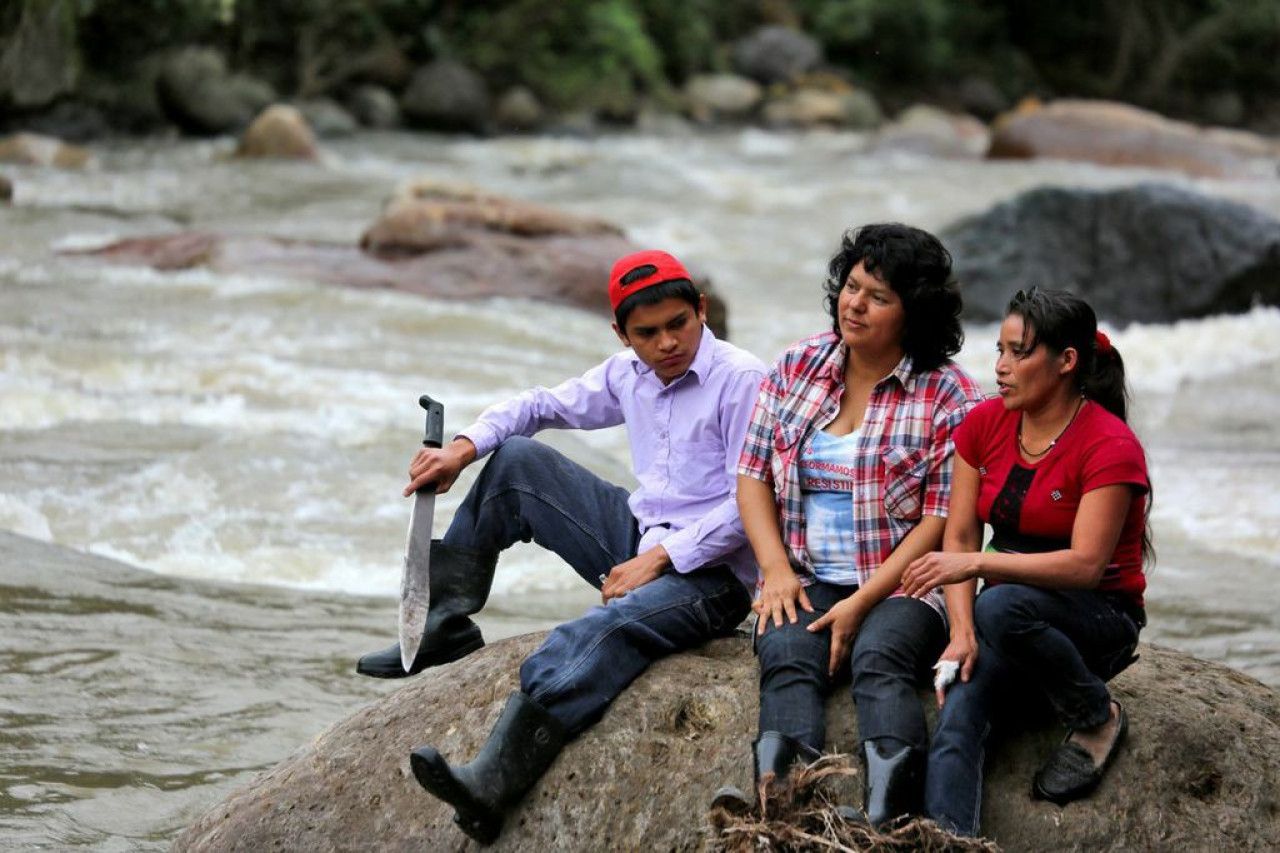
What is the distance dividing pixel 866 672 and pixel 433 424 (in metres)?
1.16

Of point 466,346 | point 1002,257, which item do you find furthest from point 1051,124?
point 466,346

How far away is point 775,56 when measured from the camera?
97.7ft

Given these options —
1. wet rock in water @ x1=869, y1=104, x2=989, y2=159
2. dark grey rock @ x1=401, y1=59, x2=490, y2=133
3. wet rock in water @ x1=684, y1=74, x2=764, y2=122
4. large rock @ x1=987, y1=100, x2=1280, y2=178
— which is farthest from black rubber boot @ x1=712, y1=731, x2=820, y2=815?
wet rock in water @ x1=684, y1=74, x2=764, y2=122

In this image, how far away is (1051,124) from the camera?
22.0 m

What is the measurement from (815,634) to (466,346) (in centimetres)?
744

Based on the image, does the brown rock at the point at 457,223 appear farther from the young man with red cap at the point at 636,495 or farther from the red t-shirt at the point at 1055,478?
the red t-shirt at the point at 1055,478

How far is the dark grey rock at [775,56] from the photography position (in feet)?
97.2

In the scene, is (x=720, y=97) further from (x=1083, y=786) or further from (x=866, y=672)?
(x=1083, y=786)

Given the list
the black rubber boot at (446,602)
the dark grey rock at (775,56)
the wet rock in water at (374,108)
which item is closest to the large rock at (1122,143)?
the dark grey rock at (775,56)

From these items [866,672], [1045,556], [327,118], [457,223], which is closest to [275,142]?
[327,118]

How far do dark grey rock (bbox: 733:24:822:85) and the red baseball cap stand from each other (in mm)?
26315

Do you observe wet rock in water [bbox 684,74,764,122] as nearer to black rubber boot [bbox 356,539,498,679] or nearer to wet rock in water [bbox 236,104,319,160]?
wet rock in water [bbox 236,104,319,160]

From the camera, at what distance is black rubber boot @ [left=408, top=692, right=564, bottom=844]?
338 cm

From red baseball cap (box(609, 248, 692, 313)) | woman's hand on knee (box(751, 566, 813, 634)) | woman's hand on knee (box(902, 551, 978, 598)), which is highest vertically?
red baseball cap (box(609, 248, 692, 313))
